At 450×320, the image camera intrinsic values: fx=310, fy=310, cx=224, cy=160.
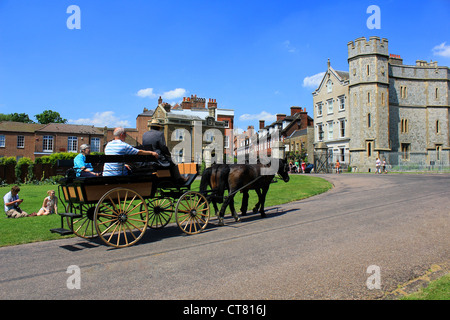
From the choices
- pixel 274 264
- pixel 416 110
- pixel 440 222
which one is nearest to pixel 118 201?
pixel 274 264

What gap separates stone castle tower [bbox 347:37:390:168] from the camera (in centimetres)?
4216

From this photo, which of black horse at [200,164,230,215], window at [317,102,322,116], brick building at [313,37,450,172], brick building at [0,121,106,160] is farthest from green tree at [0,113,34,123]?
black horse at [200,164,230,215]

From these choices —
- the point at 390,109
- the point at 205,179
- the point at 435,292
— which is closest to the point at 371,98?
the point at 390,109

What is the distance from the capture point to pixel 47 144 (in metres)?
56.1

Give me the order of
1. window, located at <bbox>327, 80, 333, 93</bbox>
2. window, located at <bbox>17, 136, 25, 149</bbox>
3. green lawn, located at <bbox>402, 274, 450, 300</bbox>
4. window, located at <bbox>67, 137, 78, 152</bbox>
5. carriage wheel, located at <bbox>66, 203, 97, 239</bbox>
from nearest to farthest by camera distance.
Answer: green lawn, located at <bbox>402, 274, 450, 300</bbox>, carriage wheel, located at <bbox>66, 203, 97, 239</bbox>, window, located at <bbox>327, 80, 333, 93</bbox>, window, located at <bbox>17, 136, 25, 149</bbox>, window, located at <bbox>67, 137, 78, 152</bbox>

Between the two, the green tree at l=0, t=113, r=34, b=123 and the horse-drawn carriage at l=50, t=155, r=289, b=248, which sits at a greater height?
the green tree at l=0, t=113, r=34, b=123

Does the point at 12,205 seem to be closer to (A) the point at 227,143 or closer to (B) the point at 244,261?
(B) the point at 244,261

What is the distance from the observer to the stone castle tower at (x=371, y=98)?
42.2 meters

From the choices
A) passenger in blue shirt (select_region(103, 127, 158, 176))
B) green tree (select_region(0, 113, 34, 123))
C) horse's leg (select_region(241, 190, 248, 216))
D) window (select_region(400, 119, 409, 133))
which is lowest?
horse's leg (select_region(241, 190, 248, 216))

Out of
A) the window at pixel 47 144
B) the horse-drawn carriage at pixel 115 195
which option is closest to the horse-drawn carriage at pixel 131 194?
the horse-drawn carriage at pixel 115 195

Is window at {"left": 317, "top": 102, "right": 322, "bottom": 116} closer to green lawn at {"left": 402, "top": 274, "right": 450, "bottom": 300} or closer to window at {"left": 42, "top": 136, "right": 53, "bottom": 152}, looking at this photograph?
window at {"left": 42, "top": 136, "right": 53, "bottom": 152}

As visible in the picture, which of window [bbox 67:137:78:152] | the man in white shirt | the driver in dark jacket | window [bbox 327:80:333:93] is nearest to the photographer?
the driver in dark jacket

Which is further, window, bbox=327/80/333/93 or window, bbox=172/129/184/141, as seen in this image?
window, bbox=172/129/184/141

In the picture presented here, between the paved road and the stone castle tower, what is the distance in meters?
36.8
